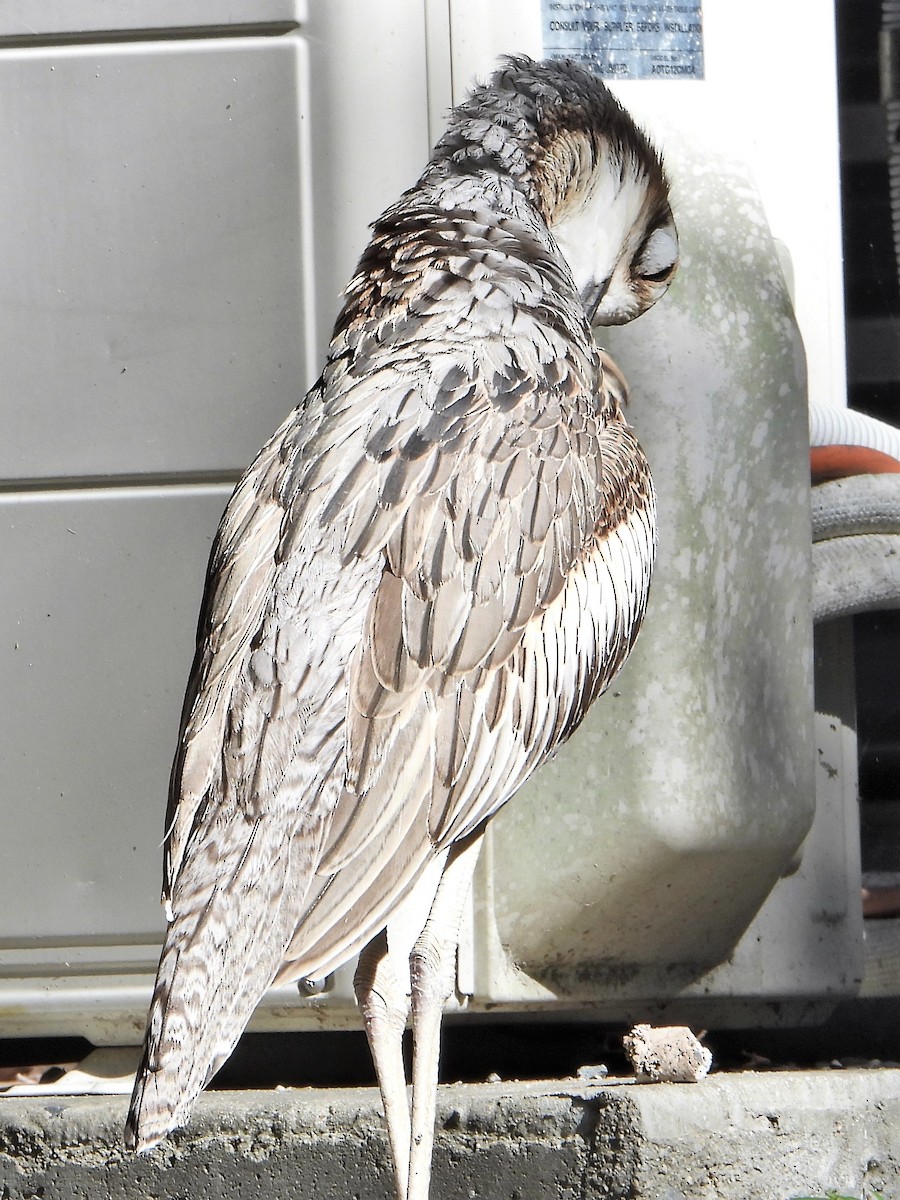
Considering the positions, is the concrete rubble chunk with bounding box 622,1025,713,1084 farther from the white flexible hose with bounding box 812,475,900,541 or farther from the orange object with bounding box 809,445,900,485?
the orange object with bounding box 809,445,900,485

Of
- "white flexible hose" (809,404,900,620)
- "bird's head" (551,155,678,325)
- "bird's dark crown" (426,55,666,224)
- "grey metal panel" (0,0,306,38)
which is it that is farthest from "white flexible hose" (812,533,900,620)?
"grey metal panel" (0,0,306,38)

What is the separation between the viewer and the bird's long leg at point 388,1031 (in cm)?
185

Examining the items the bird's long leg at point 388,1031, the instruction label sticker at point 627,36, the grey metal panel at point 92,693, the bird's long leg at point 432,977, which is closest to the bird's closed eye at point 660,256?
the instruction label sticker at point 627,36

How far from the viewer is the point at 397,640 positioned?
5.67ft

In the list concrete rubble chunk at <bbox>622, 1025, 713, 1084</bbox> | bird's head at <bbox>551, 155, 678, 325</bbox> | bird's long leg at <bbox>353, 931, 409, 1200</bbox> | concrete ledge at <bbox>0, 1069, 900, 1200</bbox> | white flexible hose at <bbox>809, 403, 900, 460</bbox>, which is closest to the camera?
bird's long leg at <bbox>353, 931, 409, 1200</bbox>

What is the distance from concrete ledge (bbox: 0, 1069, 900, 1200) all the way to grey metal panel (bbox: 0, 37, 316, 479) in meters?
1.14

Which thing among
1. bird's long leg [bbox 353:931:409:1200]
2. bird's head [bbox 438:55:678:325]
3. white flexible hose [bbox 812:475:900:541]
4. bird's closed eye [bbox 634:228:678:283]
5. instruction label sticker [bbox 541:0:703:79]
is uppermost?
instruction label sticker [bbox 541:0:703:79]

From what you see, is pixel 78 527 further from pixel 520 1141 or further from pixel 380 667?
pixel 520 1141

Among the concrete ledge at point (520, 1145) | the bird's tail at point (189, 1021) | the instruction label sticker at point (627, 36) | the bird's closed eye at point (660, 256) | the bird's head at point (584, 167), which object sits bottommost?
the concrete ledge at point (520, 1145)

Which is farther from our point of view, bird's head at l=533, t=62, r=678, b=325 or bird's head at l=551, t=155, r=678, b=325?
bird's head at l=551, t=155, r=678, b=325

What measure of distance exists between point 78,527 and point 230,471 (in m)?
0.30

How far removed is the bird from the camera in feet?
5.32

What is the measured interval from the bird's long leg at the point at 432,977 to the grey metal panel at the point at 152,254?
3.17ft

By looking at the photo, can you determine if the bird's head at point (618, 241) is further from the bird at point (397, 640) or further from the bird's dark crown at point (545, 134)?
the bird at point (397, 640)
